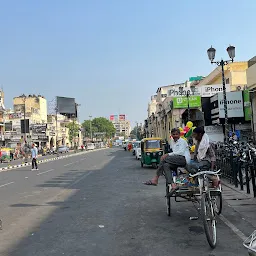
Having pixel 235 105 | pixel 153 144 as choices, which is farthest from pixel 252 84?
pixel 153 144

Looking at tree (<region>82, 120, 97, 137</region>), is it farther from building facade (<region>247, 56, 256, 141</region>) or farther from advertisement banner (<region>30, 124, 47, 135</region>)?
building facade (<region>247, 56, 256, 141</region>)

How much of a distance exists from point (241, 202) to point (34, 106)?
289ft

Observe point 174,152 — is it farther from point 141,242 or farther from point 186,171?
point 141,242

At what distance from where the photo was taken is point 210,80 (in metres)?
42.9

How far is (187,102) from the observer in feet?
114

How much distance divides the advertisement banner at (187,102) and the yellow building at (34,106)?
180 ft

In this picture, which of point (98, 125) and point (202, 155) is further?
point (98, 125)

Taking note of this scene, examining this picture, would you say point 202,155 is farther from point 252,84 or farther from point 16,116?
point 16,116

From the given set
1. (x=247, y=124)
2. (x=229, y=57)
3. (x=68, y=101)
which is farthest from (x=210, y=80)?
(x=68, y=101)

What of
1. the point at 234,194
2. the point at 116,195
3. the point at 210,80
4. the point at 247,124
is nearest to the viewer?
the point at 234,194

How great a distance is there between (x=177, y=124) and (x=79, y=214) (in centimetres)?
3192

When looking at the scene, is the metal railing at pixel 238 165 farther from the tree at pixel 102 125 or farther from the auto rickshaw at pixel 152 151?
the tree at pixel 102 125

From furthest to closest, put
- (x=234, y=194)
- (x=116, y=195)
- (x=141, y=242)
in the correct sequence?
1. (x=116, y=195)
2. (x=234, y=194)
3. (x=141, y=242)

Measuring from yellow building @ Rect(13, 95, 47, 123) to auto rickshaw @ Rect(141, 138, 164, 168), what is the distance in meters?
65.8
